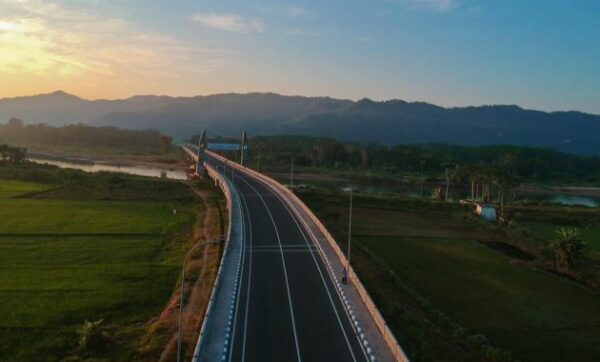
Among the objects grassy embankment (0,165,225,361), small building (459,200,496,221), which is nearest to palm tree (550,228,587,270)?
small building (459,200,496,221)

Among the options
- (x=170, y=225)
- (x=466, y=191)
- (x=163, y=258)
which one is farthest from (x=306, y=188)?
(x=466, y=191)

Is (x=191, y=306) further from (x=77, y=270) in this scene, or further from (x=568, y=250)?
(x=568, y=250)

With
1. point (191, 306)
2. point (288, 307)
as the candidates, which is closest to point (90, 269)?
point (191, 306)

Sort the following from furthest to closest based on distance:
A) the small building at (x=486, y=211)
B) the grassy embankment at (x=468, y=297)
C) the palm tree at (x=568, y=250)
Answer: the small building at (x=486, y=211) < the palm tree at (x=568, y=250) < the grassy embankment at (x=468, y=297)

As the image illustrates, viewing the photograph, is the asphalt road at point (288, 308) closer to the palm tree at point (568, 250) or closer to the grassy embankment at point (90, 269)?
the grassy embankment at point (90, 269)

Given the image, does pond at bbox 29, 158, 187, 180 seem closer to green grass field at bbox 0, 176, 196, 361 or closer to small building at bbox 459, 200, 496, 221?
green grass field at bbox 0, 176, 196, 361

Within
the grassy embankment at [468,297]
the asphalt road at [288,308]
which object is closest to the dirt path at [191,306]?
the asphalt road at [288,308]

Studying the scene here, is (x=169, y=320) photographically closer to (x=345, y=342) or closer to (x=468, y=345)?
(x=345, y=342)
